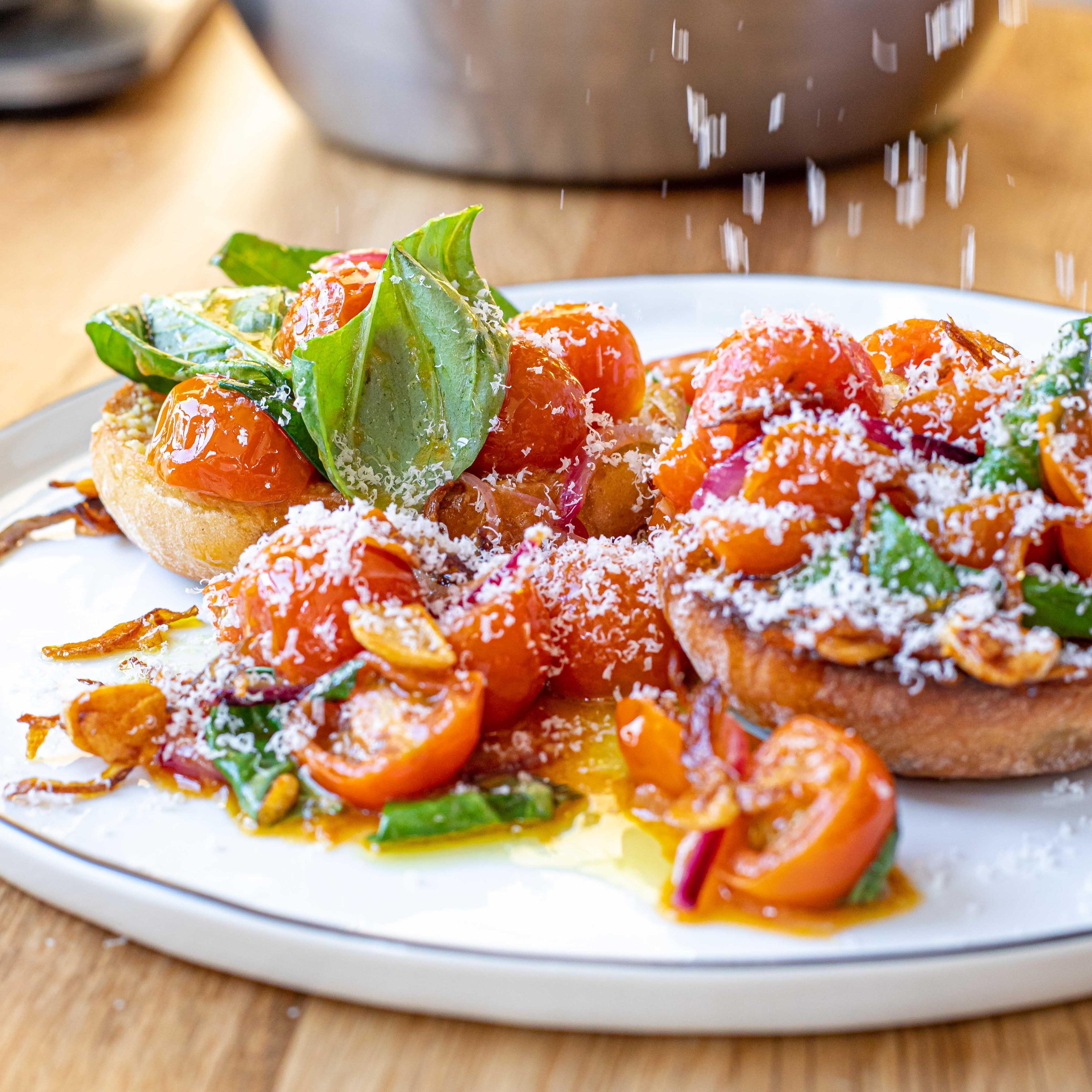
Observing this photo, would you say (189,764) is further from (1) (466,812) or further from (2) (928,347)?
(2) (928,347)

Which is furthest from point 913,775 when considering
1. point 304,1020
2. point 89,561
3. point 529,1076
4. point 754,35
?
point 754,35

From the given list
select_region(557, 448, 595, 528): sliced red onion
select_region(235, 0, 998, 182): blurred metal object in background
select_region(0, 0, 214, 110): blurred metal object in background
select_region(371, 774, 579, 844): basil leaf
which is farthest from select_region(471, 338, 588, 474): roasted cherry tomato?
select_region(0, 0, 214, 110): blurred metal object in background

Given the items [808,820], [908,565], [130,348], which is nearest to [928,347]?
[908,565]

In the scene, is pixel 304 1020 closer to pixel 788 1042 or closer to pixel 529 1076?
pixel 529 1076

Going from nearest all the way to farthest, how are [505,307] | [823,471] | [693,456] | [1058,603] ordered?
[1058,603]
[823,471]
[693,456]
[505,307]

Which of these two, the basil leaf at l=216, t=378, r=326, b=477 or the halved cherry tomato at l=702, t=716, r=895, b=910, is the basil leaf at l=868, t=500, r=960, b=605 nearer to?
the halved cherry tomato at l=702, t=716, r=895, b=910

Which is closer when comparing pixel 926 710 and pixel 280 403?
pixel 926 710

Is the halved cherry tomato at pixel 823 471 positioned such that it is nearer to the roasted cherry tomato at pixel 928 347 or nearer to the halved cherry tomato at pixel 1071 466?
the halved cherry tomato at pixel 1071 466
